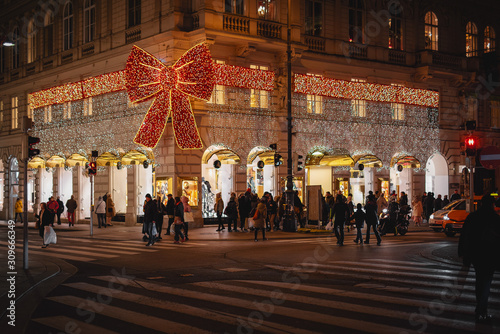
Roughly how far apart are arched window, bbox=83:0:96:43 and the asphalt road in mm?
19095

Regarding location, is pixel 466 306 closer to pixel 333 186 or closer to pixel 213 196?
pixel 213 196

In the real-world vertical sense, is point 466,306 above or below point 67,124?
below

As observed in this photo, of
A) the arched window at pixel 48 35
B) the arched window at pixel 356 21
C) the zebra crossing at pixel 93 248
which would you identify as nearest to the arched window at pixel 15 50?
the arched window at pixel 48 35

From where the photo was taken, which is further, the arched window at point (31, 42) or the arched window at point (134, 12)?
the arched window at point (31, 42)

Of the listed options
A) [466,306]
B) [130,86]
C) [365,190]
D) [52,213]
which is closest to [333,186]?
[365,190]

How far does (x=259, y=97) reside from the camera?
3341 centimetres

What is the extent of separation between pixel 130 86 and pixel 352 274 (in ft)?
65.4

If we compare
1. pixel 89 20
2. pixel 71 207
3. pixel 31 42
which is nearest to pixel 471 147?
pixel 71 207

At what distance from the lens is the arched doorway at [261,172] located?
3366 centimetres

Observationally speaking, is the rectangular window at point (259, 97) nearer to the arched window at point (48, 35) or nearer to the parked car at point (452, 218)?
the parked car at point (452, 218)

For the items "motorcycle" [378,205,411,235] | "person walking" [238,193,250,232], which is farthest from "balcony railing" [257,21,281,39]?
"motorcycle" [378,205,411,235]

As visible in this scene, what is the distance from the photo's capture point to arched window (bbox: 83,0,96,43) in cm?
3672

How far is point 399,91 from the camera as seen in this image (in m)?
38.8

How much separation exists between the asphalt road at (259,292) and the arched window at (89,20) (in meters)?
19.1
